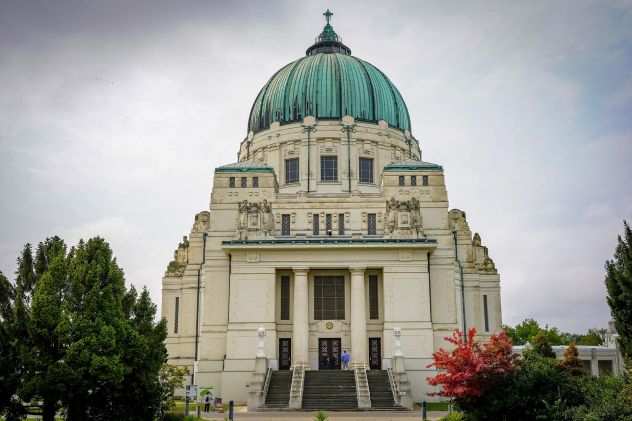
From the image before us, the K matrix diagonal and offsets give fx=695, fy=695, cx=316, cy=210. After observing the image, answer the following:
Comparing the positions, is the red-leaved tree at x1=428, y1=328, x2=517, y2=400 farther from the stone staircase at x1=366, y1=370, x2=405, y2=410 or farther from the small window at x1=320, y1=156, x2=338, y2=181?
the small window at x1=320, y1=156, x2=338, y2=181

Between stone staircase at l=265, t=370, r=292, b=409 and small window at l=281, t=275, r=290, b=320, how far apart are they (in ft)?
16.5

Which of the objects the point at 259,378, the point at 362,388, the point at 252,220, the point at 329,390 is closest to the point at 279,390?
the point at 259,378

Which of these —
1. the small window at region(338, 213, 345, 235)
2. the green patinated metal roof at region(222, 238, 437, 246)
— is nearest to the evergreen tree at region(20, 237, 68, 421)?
the green patinated metal roof at region(222, 238, 437, 246)

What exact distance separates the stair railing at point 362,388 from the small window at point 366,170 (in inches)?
715

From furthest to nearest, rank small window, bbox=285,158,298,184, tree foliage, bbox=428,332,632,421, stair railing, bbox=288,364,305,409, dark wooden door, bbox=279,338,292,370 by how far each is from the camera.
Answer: small window, bbox=285,158,298,184 → dark wooden door, bbox=279,338,292,370 → stair railing, bbox=288,364,305,409 → tree foliage, bbox=428,332,632,421

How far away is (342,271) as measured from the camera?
49.6 meters

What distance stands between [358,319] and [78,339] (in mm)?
23550

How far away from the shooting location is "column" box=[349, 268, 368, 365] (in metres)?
46.8

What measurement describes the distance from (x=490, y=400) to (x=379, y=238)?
21.2m

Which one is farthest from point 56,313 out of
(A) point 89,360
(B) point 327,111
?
(B) point 327,111

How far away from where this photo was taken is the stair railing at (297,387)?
4012 cm

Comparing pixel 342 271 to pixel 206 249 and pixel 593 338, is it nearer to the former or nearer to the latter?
pixel 206 249

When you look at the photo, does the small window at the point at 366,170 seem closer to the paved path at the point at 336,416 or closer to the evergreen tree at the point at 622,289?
the paved path at the point at 336,416

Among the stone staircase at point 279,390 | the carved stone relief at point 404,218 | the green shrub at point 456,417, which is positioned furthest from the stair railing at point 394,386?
the carved stone relief at point 404,218
